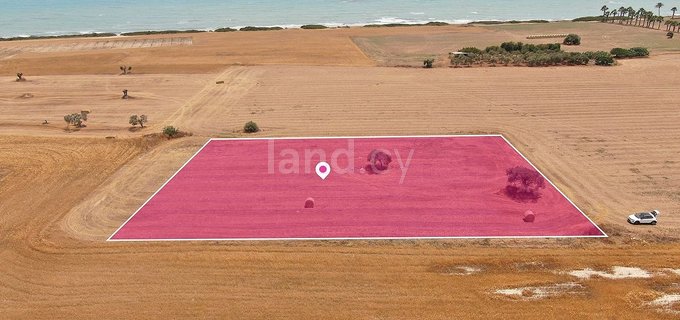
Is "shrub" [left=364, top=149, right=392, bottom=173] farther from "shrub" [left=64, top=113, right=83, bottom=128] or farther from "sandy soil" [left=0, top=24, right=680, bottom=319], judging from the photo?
"shrub" [left=64, top=113, right=83, bottom=128]

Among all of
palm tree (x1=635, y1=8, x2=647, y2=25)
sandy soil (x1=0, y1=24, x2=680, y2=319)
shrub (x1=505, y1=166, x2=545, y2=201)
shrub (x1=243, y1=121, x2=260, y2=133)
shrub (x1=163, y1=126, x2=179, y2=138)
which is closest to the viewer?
sandy soil (x1=0, y1=24, x2=680, y2=319)

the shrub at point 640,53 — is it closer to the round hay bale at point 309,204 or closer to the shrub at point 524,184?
the shrub at point 524,184

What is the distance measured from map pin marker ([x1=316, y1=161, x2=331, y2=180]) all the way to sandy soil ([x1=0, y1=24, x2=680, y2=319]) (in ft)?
24.8

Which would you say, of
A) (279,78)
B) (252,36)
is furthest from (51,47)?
(279,78)

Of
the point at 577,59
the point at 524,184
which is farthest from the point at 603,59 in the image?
the point at 524,184

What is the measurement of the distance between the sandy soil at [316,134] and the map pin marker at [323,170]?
756 centimetres

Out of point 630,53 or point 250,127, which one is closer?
point 250,127

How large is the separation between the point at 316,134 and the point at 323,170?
8.51 metres

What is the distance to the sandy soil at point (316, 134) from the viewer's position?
78.5 feet

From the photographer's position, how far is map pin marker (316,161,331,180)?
36.6 meters

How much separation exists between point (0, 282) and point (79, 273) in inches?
155

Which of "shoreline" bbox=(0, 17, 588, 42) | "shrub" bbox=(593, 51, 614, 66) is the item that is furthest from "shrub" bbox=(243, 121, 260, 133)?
"shoreline" bbox=(0, 17, 588, 42)

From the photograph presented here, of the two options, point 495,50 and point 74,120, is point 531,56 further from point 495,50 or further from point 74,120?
point 74,120

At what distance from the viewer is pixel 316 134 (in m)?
45.2
